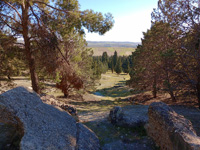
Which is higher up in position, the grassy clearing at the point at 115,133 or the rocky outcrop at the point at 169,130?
the rocky outcrop at the point at 169,130

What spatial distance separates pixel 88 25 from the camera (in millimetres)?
10008

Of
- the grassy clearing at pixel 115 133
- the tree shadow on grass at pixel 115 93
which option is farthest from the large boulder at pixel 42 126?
the tree shadow on grass at pixel 115 93

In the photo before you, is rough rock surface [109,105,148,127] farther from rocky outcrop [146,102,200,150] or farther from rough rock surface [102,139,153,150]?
rough rock surface [102,139,153,150]

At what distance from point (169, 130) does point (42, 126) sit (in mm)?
3970

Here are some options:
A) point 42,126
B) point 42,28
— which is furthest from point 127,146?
point 42,28

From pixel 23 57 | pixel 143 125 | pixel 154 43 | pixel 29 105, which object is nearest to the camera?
pixel 29 105

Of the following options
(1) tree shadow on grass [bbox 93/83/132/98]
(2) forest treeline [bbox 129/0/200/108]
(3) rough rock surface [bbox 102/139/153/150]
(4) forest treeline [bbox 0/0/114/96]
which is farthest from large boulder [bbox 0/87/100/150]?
(1) tree shadow on grass [bbox 93/83/132/98]

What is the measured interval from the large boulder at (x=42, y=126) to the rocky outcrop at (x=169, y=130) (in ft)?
7.47

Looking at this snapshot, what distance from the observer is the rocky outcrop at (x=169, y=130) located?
3645mm

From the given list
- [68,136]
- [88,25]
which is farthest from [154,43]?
[68,136]

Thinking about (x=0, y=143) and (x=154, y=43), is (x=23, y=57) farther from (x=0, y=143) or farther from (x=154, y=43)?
(x=154, y=43)

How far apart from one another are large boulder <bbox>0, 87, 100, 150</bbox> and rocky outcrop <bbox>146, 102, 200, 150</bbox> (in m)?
2.28

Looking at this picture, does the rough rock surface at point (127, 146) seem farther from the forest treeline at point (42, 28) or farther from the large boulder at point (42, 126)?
the forest treeline at point (42, 28)

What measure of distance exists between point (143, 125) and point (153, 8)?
1233 centimetres
